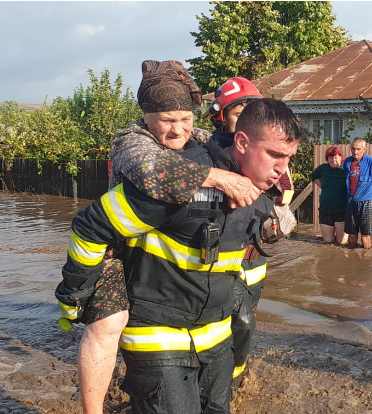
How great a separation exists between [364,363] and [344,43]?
105ft

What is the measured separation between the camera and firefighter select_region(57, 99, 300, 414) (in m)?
2.50

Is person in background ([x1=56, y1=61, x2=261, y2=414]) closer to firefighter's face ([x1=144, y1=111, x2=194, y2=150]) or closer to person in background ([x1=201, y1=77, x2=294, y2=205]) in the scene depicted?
firefighter's face ([x1=144, y1=111, x2=194, y2=150])

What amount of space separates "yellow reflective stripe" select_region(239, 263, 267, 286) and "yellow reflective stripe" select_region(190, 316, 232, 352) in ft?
3.53

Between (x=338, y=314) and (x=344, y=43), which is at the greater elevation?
(x=344, y=43)

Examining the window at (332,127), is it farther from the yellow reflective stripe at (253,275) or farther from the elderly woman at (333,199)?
the yellow reflective stripe at (253,275)

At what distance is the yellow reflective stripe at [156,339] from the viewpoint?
2635mm

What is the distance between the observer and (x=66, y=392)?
4.50m

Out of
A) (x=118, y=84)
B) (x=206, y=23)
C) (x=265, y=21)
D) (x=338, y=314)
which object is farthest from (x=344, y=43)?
(x=338, y=314)

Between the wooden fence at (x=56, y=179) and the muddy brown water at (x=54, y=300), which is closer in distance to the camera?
the muddy brown water at (x=54, y=300)

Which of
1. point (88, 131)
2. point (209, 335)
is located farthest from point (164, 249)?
point (88, 131)

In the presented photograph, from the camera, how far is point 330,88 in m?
21.0

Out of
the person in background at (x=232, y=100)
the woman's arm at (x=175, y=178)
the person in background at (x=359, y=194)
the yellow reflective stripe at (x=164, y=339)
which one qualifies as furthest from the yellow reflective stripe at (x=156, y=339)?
the person in background at (x=359, y=194)

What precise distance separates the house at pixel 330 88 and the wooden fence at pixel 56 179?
A: 5.70 meters

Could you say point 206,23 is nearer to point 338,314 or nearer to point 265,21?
point 265,21
